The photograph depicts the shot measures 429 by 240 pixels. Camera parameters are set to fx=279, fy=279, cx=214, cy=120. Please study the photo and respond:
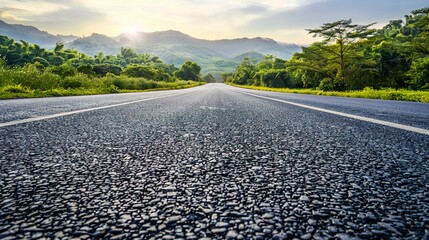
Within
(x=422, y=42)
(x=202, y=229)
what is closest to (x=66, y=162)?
(x=202, y=229)

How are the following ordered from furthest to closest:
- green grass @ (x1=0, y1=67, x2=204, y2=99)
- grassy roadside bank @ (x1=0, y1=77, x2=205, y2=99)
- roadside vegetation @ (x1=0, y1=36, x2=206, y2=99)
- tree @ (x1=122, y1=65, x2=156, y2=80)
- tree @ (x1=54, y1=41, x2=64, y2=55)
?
tree @ (x1=54, y1=41, x2=64, y2=55), tree @ (x1=122, y1=65, x2=156, y2=80), roadside vegetation @ (x1=0, y1=36, x2=206, y2=99), grassy roadside bank @ (x1=0, y1=77, x2=205, y2=99), green grass @ (x1=0, y1=67, x2=204, y2=99)

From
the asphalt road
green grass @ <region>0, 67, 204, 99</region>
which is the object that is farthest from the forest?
the asphalt road

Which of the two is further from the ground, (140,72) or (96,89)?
(140,72)

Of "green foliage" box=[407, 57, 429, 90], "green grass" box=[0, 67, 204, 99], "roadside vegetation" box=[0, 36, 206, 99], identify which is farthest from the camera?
"green foliage" box=[407, 57, 429, 90]

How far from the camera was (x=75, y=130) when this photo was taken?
2.92 metres

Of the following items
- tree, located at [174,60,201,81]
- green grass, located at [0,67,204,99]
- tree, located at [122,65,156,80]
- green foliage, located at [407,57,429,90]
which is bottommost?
green grass, located at [0,67,204,99]

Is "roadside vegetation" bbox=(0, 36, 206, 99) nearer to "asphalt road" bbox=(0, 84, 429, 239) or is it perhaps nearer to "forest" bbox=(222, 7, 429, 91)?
"asphalt road" bbox=(0, 84, 429, 239)

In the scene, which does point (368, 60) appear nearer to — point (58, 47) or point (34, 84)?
point (34, 84)

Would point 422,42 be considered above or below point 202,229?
above

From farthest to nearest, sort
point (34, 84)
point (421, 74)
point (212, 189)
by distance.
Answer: point (421, 74) < point (34, 84) < point (212, 189)

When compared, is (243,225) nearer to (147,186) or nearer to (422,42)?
(147,186)

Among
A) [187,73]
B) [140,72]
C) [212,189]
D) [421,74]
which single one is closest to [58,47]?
[187,73]

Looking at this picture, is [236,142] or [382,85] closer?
[236,142]

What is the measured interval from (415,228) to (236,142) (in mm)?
1647
